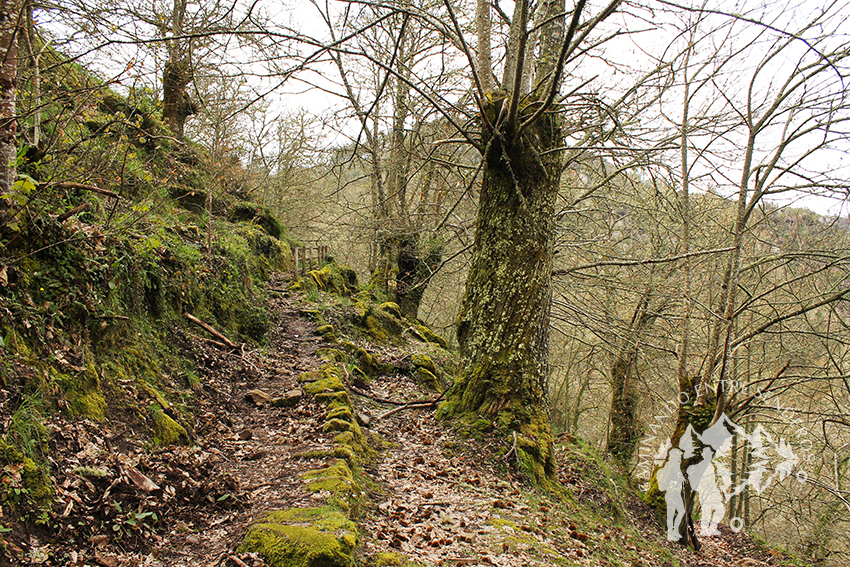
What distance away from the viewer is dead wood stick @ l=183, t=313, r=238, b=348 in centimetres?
533

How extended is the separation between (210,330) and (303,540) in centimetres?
399

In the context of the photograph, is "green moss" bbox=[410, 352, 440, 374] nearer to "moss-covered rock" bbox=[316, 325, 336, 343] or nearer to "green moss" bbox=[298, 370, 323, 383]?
"moss-covered rock" bbox=[316, 325, 336, 343]

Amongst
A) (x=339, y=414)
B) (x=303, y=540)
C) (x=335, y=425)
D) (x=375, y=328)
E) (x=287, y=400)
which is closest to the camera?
(x=303, y=540)

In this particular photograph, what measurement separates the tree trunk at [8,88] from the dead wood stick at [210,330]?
8.68ft

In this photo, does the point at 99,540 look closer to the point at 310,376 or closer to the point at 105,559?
the point at 105,559

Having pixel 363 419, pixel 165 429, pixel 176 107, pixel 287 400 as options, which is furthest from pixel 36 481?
pixel 176 107

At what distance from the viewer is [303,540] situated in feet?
7.35

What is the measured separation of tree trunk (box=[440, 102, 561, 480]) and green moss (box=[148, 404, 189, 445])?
2.67m

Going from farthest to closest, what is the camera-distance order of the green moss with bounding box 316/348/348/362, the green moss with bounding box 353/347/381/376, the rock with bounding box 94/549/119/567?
1. the green moss with bounding box 353/347/381/376
2. the green moss with bounding box 316/348/348/362
3. the rock with bounding box 94/549/119/567

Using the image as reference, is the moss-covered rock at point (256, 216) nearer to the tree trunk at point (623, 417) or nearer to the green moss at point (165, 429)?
the green moss at point (165, 429)

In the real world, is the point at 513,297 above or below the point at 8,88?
below

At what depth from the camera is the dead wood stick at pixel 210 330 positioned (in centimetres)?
533

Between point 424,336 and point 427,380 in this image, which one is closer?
point 427,380

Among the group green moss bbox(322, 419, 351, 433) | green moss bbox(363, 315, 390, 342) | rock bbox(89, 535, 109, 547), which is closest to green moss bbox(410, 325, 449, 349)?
green moss bbox(363, 315, 390, 342)
